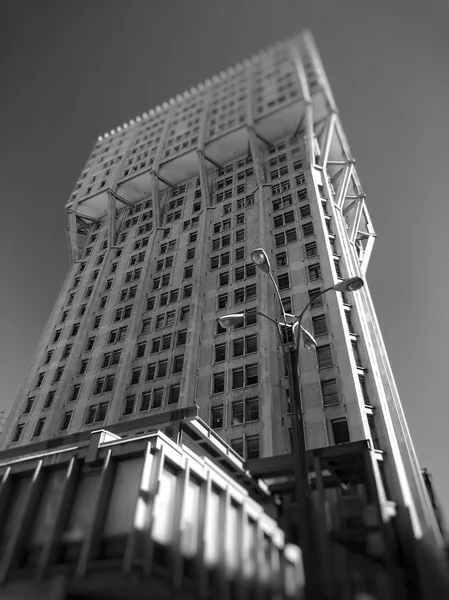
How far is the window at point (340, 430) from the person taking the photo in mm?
30188

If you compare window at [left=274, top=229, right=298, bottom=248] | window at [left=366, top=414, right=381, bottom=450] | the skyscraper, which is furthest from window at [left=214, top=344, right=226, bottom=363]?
window at [left=366, top=414, right=381, bottom=450]

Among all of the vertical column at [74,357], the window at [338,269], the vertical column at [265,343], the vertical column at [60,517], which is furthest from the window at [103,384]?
the vertical column at [60,517]

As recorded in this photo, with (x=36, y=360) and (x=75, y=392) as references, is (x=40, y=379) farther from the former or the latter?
(x=75, y=392)

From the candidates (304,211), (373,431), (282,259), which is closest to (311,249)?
(282,259)

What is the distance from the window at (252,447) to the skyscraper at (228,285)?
Answer: 0.18 meters

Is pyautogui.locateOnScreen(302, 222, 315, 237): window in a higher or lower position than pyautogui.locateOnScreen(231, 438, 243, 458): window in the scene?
higher

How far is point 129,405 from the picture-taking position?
40438mm

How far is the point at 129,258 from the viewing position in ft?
185

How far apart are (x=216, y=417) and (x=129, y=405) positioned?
886cm

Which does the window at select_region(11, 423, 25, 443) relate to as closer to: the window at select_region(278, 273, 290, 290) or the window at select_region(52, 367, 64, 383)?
the window at select_region(52, 367, 64, 383)

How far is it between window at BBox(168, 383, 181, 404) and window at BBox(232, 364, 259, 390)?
483 cm

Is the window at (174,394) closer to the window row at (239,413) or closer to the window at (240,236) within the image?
the window row at (239,413)

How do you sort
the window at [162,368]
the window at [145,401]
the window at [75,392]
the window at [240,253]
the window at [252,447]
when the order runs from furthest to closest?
the window at [240,253] → the window at [75,392] → the window at [162,368] → the window at [145,401] → the window at [252,447]

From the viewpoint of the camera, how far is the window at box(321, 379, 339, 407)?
3228 cm
